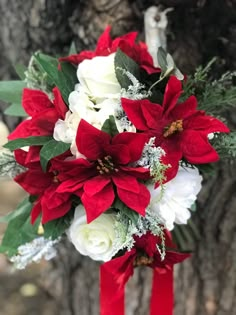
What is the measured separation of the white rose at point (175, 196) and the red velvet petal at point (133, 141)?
80 mm

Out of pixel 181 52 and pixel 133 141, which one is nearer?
pixel 133 141

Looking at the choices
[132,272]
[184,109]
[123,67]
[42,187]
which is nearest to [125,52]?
[123,67]

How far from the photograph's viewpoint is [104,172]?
2.96 ft

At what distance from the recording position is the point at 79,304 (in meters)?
1.62

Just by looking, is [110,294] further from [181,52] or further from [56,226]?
[181,52]

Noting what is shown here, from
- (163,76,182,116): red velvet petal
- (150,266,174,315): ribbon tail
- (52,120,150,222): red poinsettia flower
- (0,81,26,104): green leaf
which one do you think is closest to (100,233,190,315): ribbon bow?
(150,266,174,315): ribbon tail

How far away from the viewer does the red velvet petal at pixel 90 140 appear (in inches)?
34.6

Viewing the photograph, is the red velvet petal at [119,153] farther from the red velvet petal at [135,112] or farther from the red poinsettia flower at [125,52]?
the red poinsettia flower at [125,52]

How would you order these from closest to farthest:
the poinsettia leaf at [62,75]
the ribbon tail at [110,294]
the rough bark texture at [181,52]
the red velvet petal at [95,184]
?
the red velvet petal at [95,184], the poinsettia leaf at [62,75], the ribbon tail at [110,294], the rough bark texture at [181,52]

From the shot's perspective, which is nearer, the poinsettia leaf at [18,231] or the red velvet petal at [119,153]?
the red velvet petal at [119,153]

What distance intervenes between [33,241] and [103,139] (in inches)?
13.6

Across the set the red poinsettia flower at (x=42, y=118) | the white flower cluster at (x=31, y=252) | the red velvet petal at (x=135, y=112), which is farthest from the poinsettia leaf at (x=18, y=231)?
the red velvet petal at (x=135, y=112)

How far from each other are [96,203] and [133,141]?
0.36 ft

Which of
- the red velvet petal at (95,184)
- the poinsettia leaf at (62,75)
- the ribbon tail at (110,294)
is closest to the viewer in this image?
the red velvet petal at (95,184)
